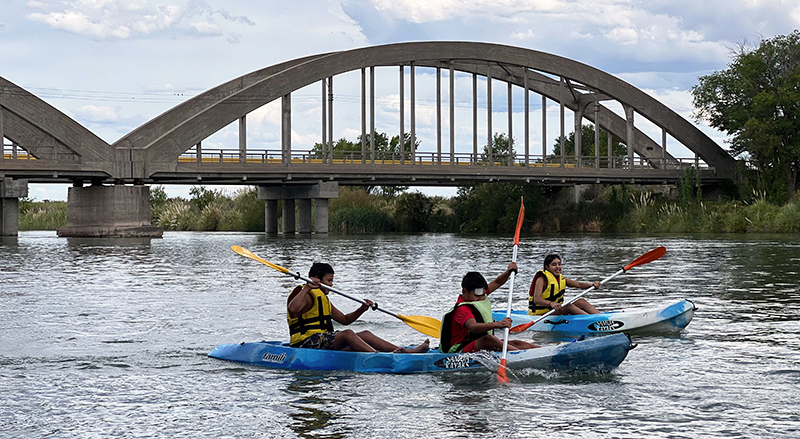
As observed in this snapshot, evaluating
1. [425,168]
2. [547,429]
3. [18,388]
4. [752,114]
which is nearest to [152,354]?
[18,388]

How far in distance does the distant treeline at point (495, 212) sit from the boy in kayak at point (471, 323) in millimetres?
44868

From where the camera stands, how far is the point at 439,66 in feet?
219

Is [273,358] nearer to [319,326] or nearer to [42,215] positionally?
[319,326]

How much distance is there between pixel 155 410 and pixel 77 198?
162 ft

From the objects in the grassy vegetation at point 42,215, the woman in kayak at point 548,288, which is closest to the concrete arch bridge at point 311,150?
the grassy vegetation at point 42,215

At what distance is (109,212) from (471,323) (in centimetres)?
4739

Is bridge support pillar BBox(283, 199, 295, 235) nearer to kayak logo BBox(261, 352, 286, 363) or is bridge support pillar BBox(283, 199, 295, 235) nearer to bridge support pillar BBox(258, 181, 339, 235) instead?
bridge support pillar BBox(258, 181, 339, 235)

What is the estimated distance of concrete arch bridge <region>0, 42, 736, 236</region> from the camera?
179 ft

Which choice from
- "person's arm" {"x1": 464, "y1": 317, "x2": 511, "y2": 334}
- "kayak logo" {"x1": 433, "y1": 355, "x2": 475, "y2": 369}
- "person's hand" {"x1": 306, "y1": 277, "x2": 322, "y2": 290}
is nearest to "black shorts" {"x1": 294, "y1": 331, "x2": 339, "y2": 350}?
"person's hand" {"x1": 306, "y1": 277, "x2": 322, "y2": 290}

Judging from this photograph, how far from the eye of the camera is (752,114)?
6319 centimetres

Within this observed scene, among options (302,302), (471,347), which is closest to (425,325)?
(471,347)

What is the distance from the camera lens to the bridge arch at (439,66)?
187 ft

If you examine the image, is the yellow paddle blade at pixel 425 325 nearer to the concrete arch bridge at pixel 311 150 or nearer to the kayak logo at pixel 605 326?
the kayak logo at pixel 605 326

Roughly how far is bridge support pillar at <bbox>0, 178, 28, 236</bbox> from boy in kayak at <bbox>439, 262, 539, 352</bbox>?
51189 millimetres
